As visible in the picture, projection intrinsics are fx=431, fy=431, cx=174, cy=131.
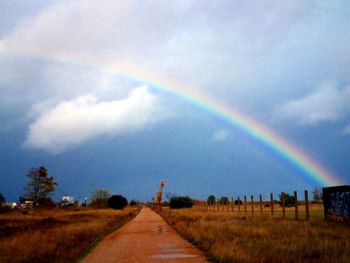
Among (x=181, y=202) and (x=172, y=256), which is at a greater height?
(x=181, y=202)

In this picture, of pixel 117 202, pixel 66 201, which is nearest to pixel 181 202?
pixel 117 202

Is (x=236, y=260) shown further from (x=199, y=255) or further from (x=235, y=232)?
(x=235, y=232)

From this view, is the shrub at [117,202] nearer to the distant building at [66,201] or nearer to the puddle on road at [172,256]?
A: the distant building at [66,201]

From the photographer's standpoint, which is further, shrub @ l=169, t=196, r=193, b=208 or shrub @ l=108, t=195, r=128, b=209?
shrub @ l=169, t=196, r=193, b=208

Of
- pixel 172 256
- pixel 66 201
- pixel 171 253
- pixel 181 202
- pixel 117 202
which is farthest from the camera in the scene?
pixel 66 201

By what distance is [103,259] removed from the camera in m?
13.1

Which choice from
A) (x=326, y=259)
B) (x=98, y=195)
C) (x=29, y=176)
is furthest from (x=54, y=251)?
(x=98, y=195)

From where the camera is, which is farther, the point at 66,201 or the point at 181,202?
the point at 66,201

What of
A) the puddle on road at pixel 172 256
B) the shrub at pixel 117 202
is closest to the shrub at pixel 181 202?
the shrub at pixel 117 202

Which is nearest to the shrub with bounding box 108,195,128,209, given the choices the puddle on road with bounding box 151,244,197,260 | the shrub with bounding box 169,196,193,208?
the shrub with bounding box 169,196,193,208

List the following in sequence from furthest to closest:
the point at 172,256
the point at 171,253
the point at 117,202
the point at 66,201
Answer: the point at 66,201 < the point at 117,202 < the point at 171,253 < the point at 172,256

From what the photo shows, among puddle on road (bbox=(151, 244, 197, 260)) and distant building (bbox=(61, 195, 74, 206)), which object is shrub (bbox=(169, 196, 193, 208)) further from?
puddle on road (bbox=(151, 244, 197, 260))

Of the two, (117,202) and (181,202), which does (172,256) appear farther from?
(181,202)

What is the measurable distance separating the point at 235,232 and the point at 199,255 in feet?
21.4
